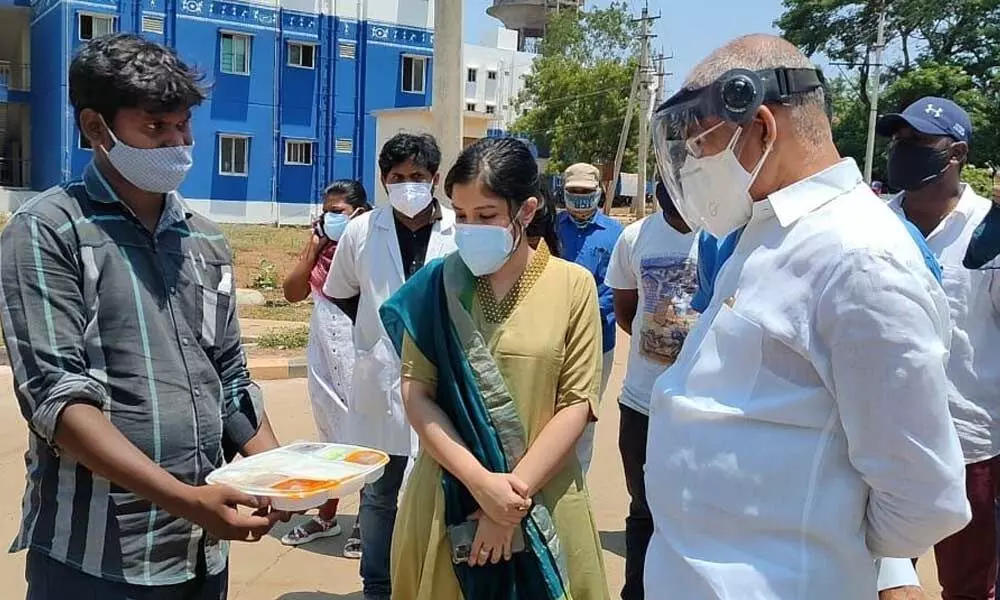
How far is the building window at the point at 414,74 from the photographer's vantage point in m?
27.6

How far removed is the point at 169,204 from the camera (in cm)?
202

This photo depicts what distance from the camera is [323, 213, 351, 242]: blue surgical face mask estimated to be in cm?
434

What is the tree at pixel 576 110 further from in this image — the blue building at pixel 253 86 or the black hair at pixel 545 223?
the black hair at pixel 545 223

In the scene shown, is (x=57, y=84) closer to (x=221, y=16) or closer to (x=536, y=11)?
(x=221, y=16)

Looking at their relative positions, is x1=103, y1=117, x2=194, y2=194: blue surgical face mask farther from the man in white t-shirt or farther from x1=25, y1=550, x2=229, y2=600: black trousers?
the man in white t-shirt

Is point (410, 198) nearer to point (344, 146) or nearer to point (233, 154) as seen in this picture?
point (233, 154)

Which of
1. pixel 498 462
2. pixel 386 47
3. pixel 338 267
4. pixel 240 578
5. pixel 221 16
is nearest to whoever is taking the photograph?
pixel 498 462

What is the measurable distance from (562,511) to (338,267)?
164 cm

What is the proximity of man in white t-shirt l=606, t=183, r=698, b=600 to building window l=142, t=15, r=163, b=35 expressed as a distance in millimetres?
23285

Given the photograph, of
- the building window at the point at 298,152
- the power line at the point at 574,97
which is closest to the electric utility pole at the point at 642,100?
the power line at the point at 574,97

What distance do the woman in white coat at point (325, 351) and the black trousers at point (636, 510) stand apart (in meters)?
1.38

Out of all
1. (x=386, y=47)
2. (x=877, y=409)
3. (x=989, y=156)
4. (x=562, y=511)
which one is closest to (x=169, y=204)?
(x=562, y=511)

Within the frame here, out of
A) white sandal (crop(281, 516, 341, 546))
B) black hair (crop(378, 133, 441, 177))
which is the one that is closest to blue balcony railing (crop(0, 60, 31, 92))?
white sandal (crop(281, 516, 341, 546))

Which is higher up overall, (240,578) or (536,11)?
(536,11)
